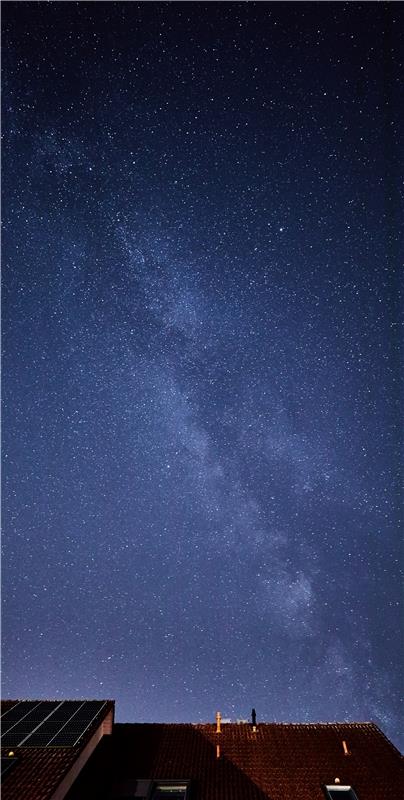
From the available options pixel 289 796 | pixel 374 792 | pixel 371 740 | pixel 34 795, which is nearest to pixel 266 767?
pixel 289 796

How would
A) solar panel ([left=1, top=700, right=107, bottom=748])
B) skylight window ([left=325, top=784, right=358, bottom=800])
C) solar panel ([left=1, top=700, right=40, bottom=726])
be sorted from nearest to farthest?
skylight window ([left=325, top=784, right=358, bottom=800])
solar panel ([left=1, top=700, right=107, bottom=748])
solar panel ([left=1, top=700, right=40, bottom=726])

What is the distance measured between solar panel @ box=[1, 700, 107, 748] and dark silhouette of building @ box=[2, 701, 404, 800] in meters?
0.03

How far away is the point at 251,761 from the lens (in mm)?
16219

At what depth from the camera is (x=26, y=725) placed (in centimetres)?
1688

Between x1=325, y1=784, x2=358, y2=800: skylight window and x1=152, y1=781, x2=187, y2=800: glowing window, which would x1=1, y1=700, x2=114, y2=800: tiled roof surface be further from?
x1=325, y1=784, x2=358, y2=800: skylight window

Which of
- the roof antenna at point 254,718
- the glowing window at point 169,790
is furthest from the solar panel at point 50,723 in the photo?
the roof antenna at point 254,718

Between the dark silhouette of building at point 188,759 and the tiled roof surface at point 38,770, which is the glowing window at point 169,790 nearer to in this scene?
the dark silhouette of building at point 188,759

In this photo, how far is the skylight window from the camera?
47.8 ft

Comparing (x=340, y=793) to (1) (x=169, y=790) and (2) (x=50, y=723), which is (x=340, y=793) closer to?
(1) (x=169, y=790)

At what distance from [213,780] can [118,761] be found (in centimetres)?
331

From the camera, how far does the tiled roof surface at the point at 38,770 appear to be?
12.6m

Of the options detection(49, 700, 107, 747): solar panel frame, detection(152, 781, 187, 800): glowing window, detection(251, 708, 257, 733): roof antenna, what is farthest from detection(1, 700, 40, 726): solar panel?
detection(251, 708, 257, 733): roof antenna

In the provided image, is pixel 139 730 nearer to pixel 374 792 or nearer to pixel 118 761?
pixel 118 761

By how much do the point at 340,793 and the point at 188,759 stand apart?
478cm
